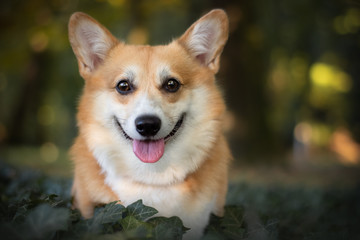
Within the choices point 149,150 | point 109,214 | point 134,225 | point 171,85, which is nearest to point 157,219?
point 134,225

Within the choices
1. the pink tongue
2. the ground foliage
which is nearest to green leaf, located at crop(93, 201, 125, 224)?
the ground foliage

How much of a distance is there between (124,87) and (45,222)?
4.58 ft

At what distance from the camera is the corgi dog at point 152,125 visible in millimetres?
2549

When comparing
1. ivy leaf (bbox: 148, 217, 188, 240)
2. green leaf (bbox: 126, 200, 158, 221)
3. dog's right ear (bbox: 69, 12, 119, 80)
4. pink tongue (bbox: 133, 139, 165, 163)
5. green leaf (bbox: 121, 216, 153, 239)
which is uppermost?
dog's right ear (bbox: 69, 12, 119, 80)

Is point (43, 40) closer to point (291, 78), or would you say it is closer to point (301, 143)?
point (291, 78)

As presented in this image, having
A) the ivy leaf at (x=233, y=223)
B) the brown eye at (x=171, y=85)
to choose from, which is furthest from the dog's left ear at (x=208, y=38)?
the ivy leaf at (x=233, y=223)

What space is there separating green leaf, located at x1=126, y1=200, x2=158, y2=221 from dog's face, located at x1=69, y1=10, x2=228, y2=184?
1.44 feet

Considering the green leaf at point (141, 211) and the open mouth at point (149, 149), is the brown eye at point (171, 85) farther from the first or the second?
the green leaf at point (141, 211)

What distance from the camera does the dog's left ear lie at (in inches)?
118

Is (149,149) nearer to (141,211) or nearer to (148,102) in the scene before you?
(148,102)

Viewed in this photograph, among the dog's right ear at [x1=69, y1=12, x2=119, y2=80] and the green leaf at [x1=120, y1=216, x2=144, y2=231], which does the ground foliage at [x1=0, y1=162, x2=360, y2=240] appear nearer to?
the green leaf at [x1=120, y1=216, x2=144, y2=231]

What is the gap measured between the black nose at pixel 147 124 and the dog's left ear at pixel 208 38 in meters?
1.02

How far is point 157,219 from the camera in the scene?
219cm

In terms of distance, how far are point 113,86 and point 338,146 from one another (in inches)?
578
